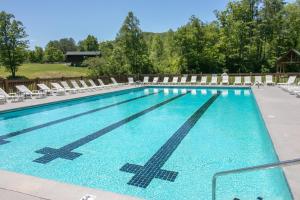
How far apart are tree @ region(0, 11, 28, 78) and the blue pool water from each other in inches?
1045

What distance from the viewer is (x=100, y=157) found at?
16.7ft

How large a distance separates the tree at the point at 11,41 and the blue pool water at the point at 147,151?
2655 cm

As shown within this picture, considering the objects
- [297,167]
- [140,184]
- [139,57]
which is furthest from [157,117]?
[139,57]

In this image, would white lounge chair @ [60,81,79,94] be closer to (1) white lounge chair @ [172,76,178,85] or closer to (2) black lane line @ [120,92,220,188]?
(1) white lounge chair @ [172,76,178,85]

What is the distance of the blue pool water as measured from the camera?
383cm

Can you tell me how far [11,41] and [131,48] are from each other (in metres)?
17.4

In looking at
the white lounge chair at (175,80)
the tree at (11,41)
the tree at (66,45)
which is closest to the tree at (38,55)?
the tree at (66,45)

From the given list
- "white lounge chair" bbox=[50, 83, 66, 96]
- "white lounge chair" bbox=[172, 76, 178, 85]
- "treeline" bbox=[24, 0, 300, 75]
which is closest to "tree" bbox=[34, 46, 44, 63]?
"treeline" bbox=[24, 0, 300, 75]

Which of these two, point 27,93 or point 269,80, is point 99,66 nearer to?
point 27,93

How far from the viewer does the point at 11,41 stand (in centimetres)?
3219

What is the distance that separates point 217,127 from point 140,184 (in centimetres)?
415

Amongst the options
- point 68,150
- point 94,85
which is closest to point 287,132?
point 68,150

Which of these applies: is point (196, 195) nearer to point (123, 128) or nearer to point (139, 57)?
point (123, 128)

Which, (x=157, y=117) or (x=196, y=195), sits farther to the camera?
(x=157, y=117)
